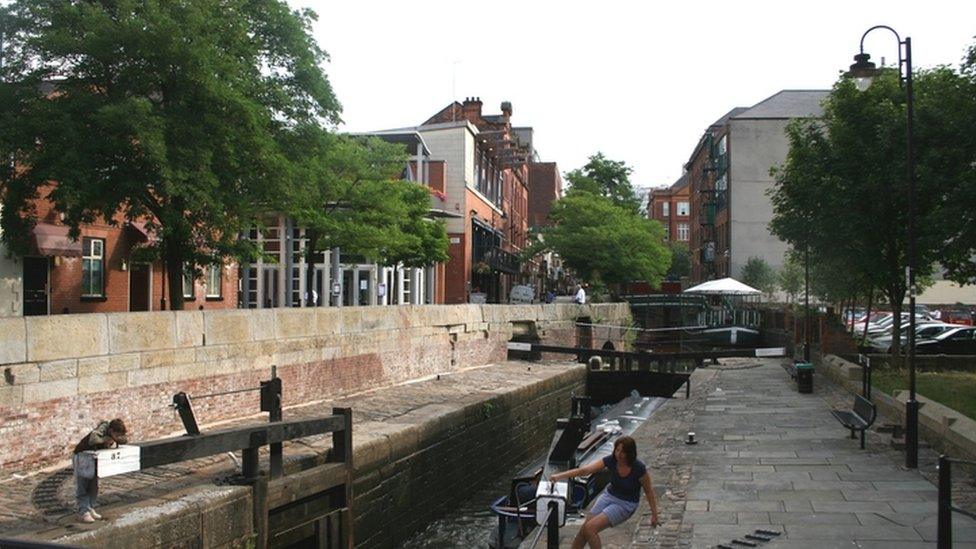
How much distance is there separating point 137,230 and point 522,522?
1561 centimetres

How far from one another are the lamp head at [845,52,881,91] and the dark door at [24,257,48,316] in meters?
18.4

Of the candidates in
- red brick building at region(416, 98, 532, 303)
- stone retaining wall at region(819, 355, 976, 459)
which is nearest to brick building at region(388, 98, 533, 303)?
red brick building at region(416, 98, 532, 303)

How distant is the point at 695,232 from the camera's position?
92.3m

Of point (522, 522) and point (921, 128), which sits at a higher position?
point (921, 128)

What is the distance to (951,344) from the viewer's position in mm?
31219

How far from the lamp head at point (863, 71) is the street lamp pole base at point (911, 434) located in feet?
16.0

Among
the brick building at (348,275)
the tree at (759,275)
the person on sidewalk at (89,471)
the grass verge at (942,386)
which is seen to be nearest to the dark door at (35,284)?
the brick building at (348,275)

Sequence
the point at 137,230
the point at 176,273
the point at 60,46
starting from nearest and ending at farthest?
the point at 60,46 → the point at 176,273 → the point at 137,230

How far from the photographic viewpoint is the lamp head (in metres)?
14.1

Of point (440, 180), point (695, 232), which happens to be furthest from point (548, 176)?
point (440, 180)

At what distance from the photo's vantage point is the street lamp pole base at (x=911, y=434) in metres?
12.2

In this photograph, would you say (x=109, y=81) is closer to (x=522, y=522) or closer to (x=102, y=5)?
(x=102, y=5)

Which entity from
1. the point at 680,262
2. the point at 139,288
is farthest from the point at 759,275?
the point at 680,262

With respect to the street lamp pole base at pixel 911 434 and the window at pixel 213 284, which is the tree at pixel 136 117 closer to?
the street lamp pole base at pixel 911 434
